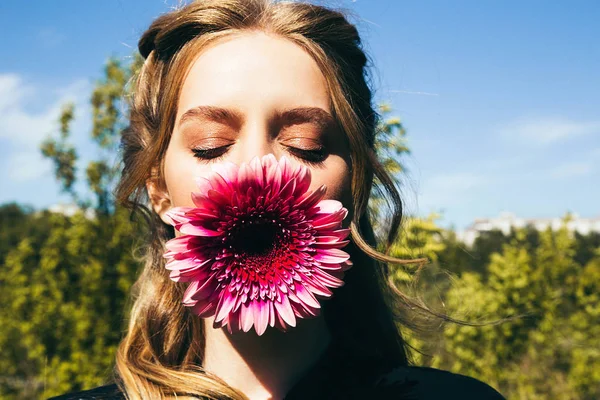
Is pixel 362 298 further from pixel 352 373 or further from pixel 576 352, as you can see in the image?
pixel 576 352

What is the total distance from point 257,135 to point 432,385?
107cm

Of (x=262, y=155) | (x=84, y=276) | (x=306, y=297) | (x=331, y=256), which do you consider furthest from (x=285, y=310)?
(x=84, y=276)

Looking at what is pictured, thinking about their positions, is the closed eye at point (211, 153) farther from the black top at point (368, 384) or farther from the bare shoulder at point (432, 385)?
the bare shoulder at point (432, 385)

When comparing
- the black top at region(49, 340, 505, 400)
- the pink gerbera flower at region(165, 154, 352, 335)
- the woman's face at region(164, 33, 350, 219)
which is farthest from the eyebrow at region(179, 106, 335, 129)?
the black top at region(49, 340, 505, 400)

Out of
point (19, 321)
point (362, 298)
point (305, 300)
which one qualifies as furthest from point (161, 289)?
point (19, 321)

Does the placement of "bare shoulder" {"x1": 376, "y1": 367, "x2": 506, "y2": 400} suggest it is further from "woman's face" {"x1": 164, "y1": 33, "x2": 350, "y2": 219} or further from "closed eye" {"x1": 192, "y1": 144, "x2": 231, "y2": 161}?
"closed eye" {"x1": 192, "y1": 144, "x2": 231, "y2": 161}

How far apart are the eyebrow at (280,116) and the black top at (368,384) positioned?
0.82 metres

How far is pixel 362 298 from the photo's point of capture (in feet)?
7.43

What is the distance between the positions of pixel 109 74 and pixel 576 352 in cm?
796

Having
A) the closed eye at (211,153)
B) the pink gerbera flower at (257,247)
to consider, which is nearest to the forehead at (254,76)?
the closed eye at (211,153)

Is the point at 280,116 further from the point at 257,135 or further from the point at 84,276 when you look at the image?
the point at 84,276

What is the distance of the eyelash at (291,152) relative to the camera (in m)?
1.75

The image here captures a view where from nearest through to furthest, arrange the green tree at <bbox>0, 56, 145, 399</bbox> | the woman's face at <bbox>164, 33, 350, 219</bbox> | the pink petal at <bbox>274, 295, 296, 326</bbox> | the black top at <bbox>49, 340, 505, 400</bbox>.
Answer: the pink petal at <bbox>274, 295, 296, 326</bbox>
the woman's face at <bbox>164, 33, 350, 219</bbox>
the black top at <bbox>49, 340, 505, 400</bbox>
the green tree at <bbox>0, 56, 145, 399</bbox>

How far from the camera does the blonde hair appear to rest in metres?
1.92
